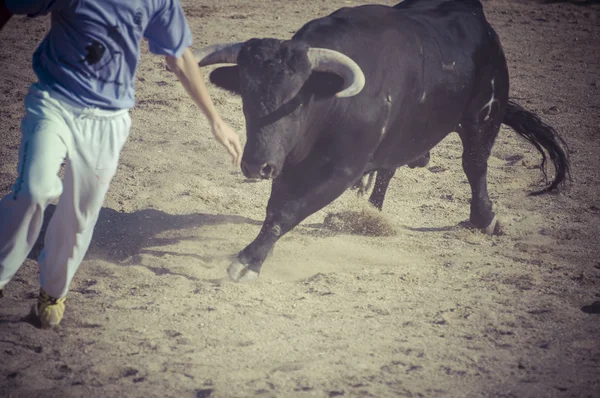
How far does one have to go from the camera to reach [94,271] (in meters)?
4.61

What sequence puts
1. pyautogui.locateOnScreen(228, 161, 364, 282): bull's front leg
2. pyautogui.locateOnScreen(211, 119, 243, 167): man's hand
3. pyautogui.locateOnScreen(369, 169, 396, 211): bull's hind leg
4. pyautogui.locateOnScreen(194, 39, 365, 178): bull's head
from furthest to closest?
pyautogui.locateOnScreen(369, 169, 396, 211): bull's hind leg
pyautogui.locateOnScreen(228, 161, 364, 282): bull's front leg
pyautogui.locateOnScreen(194, 39, 365, 178): bull's head
pyautogui.locateOnScreen(211, 119, 243, 167): man's hand

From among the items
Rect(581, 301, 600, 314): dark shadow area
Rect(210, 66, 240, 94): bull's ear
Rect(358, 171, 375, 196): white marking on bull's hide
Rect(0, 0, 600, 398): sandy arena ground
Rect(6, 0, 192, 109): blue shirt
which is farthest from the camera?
Rect(358, 171, 375, 196): white marking on bull's hide

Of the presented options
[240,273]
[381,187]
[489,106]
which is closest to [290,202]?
[240,273]

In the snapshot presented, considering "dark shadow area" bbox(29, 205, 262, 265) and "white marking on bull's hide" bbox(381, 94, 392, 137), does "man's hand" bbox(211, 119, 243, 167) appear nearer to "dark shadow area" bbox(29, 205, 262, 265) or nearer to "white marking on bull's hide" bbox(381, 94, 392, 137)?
"dark shadow area" bbox(29, 205, 262, 265)

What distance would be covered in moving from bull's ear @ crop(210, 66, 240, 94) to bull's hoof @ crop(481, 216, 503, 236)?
2.26 metres

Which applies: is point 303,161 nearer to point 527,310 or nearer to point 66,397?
point 527,310

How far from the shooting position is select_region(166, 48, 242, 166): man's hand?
11.8ft

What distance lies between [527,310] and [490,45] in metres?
2.41

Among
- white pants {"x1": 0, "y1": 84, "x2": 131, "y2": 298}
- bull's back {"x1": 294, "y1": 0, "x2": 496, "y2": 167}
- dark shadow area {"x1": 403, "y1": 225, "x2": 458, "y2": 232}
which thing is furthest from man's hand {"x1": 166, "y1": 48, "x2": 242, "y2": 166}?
dark shadow area {"x1": 403, "y1": 225, "x2": 458, "y2": 232}

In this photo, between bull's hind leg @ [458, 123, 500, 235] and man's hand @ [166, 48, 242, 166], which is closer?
man's hand @ [166, 48, 242, 166]

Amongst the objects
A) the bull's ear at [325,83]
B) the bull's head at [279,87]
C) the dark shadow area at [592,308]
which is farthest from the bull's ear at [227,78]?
the dark shadow area at [592,308]

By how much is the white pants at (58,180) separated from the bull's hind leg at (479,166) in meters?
3.29

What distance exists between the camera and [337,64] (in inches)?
182

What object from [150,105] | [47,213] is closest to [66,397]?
[47,213]
